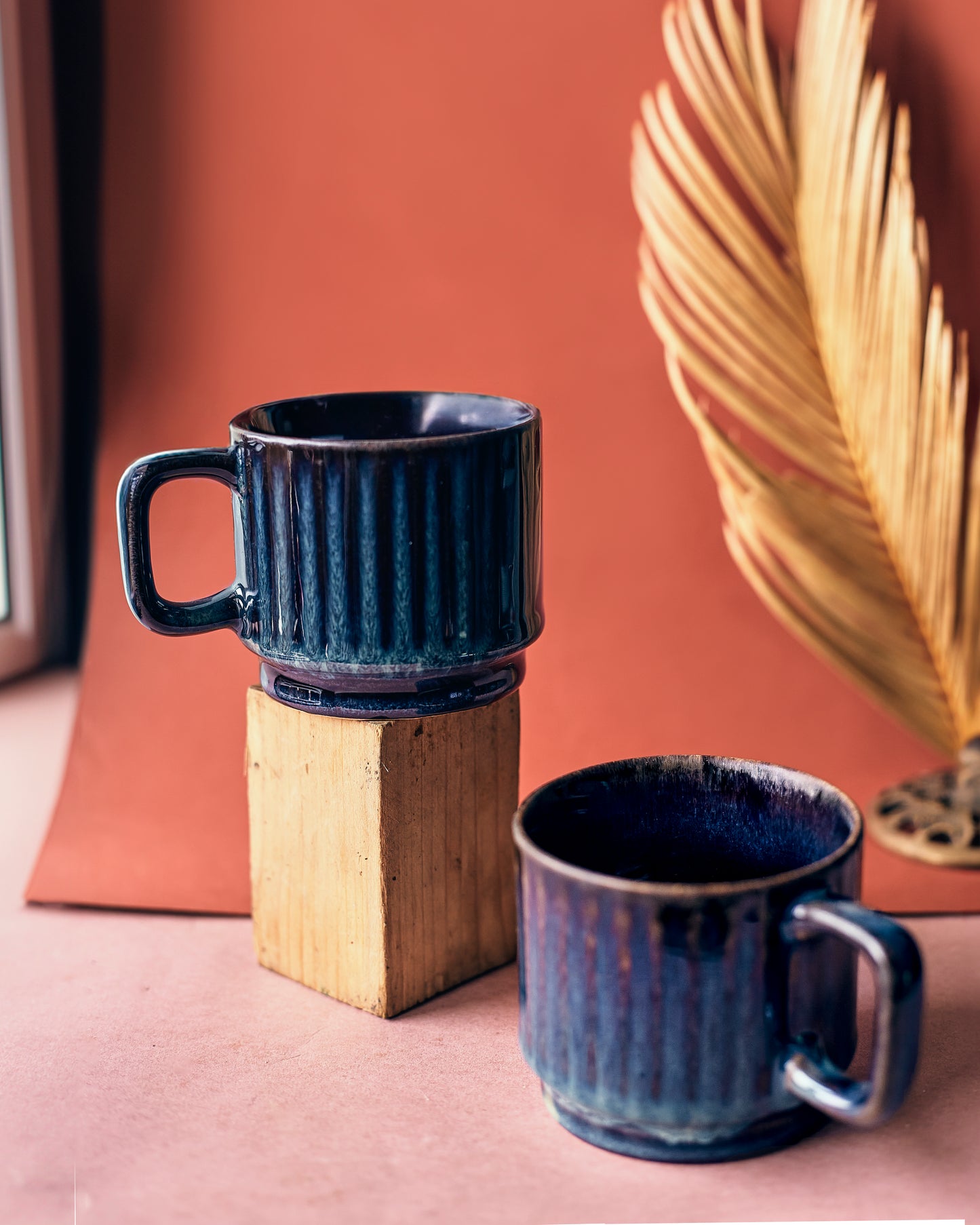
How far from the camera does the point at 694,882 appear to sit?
0.58 metres

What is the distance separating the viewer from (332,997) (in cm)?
64

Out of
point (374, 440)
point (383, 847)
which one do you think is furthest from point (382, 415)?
point (383, 847)

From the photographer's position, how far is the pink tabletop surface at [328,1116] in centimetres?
49

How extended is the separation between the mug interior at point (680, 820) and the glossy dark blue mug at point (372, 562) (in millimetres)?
70

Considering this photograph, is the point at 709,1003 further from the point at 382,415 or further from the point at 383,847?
the point at 382,415

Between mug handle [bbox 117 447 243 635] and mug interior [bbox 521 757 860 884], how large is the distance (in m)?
0.16

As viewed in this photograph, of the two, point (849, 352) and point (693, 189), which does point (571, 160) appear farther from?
point (849, 352)

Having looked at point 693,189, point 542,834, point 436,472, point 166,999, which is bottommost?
point 166,999

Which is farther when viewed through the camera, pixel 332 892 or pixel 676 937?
pixel 332 892

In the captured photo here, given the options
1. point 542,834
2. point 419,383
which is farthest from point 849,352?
point 542,834

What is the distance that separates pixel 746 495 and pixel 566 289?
0.51ft

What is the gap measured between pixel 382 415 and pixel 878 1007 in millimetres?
Result: 357

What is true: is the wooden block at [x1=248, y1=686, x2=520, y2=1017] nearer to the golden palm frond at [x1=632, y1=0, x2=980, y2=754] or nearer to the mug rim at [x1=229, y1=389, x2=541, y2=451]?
the mug rim at [x1=229, y1=389, x2=541, y2=451]

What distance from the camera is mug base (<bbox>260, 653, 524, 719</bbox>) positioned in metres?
0.58
